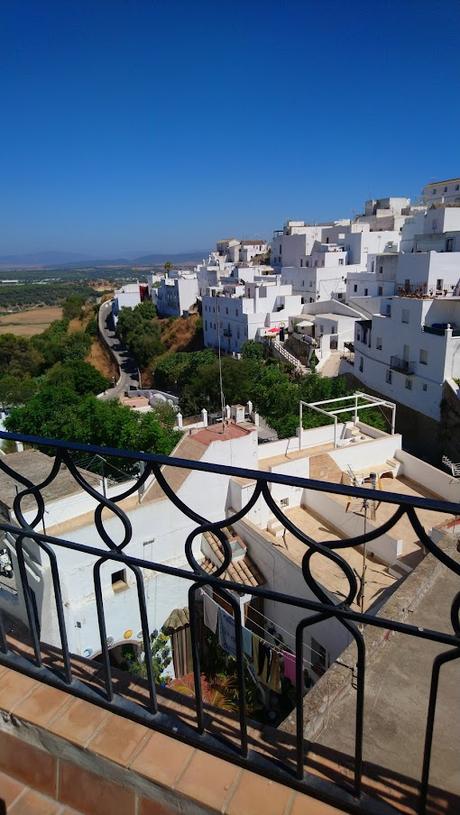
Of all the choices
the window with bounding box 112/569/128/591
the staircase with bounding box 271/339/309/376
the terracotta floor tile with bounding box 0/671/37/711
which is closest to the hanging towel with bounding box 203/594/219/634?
the window with bounding box 112/569/128/591

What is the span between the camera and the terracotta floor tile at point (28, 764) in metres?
1.98

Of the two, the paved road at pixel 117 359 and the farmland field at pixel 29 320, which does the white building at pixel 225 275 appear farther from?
the farmland field at pixel 29 320

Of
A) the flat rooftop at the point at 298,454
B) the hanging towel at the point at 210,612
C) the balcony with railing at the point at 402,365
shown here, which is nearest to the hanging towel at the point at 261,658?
the hanging towel at the point at 210,612

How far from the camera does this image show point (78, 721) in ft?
6.55

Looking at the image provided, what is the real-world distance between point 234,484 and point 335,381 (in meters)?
Result: 15.4

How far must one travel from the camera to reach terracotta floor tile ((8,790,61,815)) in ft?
6.30

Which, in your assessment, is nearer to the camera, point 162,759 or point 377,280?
point 162,759

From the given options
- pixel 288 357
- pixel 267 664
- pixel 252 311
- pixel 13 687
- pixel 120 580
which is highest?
pixel 13 687

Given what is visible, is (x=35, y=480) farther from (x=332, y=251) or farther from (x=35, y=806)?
(x=332, y=251)

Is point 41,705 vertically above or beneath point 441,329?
above

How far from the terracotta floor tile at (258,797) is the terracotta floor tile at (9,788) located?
0.93m

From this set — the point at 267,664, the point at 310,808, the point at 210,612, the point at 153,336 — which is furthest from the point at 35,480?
the point at 153,336

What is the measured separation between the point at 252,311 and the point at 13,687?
3750 centimetres

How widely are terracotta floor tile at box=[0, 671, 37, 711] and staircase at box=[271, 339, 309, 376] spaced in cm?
2899
